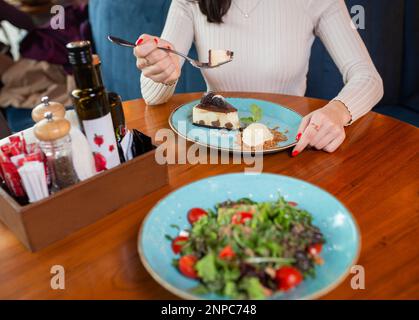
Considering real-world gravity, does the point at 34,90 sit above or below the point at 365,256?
below

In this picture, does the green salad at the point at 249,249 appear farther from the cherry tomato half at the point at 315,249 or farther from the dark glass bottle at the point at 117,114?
the dark glass bottle at the point at 117,114

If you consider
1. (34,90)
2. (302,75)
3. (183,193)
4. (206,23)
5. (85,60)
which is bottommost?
(34,90)

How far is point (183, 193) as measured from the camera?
798 mm

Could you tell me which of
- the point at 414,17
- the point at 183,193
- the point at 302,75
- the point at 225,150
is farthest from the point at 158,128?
the point at 414,17

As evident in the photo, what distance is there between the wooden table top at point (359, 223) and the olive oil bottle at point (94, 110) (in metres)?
0.12

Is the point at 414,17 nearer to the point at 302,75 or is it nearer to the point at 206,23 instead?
the point at 302,75

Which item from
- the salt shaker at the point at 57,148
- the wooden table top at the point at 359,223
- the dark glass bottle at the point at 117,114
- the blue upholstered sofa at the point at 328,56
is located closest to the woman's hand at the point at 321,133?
the wooden table top at the point at 359,223

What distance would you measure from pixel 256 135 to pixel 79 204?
485 millimetres

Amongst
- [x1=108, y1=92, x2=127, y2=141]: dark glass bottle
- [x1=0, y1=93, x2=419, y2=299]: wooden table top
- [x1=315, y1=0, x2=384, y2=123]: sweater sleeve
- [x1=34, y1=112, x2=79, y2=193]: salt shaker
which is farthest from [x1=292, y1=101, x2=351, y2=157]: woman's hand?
[x1=34, y1=112, x2=79, y2=193]: salt shaker

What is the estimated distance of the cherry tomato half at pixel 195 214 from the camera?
75 centimetres

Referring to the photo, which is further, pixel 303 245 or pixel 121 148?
pixel 121 148

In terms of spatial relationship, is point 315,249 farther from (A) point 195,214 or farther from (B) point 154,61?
(B) point 154,61

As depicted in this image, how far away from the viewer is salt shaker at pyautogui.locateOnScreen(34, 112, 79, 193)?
0.71 meters
